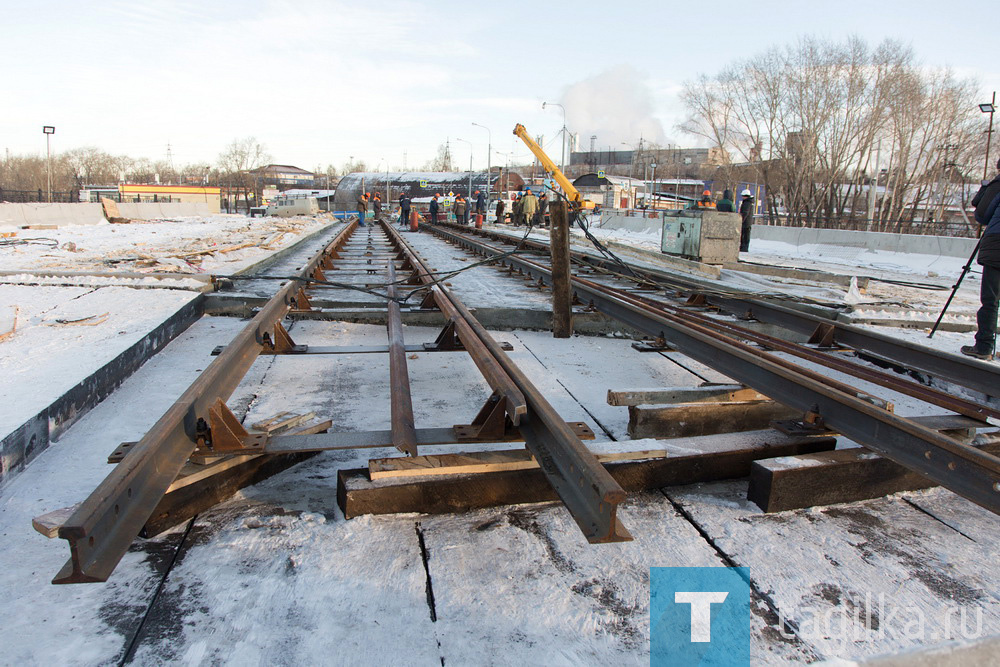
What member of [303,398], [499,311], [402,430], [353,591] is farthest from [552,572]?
[499,311]

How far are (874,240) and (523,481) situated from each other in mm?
21438

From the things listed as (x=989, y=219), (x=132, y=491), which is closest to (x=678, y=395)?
(x=132, y=491)

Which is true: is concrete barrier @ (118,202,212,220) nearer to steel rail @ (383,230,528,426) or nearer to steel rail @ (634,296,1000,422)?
steel rail @ (383,230,528,426)

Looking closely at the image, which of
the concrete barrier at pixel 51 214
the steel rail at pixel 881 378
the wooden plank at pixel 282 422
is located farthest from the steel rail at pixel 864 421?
the concrete barrier at pixel 51 214

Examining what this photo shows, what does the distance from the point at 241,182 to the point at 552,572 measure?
310 ft

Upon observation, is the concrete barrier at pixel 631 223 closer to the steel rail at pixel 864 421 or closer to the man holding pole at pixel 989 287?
the man holding pole at pixel 989 287

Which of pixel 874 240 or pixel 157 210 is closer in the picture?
pixel 874 240

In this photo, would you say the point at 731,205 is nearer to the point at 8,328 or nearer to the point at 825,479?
the point at 825,479

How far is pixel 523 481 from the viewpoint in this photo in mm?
2668

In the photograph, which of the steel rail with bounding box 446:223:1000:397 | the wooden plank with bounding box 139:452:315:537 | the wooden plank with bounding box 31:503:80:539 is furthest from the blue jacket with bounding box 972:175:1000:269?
the wooden plank with bounding box 31:503:80:539

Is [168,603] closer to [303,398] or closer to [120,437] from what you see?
[120,437]

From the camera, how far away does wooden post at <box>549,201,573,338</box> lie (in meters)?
5.79

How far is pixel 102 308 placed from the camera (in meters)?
6.05

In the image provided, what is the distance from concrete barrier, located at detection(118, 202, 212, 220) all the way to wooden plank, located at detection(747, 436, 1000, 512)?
122 ft
